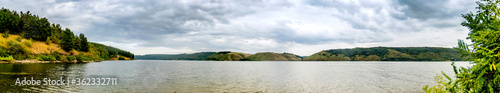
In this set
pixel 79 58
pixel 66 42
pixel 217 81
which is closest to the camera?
pixel 217 81

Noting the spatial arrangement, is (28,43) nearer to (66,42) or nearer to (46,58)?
(46,58)

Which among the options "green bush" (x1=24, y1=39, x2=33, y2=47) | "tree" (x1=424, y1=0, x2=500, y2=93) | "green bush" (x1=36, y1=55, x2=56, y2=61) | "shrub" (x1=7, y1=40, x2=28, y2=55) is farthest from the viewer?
"green bush" (x1=24, y1=39, x2=33, y2=47)

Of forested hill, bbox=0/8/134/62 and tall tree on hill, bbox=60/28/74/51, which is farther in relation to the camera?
tall tree on hill, bbox=60/28/74/51

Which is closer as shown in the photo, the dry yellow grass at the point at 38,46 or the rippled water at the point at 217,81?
the rippled water at the point at 217,81

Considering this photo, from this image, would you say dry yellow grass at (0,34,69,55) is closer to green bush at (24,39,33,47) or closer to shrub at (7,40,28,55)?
green bush at (24,39,33,47)

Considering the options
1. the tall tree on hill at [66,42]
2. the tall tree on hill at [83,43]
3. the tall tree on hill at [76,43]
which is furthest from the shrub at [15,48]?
the tall tree on hill at [83,43]

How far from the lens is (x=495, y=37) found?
5.95 m

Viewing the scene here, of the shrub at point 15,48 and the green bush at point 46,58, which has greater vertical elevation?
the shrub at point 15,48

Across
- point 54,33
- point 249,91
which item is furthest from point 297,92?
point 54,33

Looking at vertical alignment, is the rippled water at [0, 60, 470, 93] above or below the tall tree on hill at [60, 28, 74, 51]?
below

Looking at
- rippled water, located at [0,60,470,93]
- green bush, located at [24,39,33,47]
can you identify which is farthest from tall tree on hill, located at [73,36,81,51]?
rippled water, located at [0,60,470,93]

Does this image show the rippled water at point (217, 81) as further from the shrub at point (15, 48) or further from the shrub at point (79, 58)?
the shrub at point (79, 58)

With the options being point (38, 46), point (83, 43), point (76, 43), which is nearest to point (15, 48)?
point (38, 46)

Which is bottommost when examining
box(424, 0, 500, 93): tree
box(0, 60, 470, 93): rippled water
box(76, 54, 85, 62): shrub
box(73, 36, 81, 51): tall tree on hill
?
box(0, 60, 470, 93): rippled water
